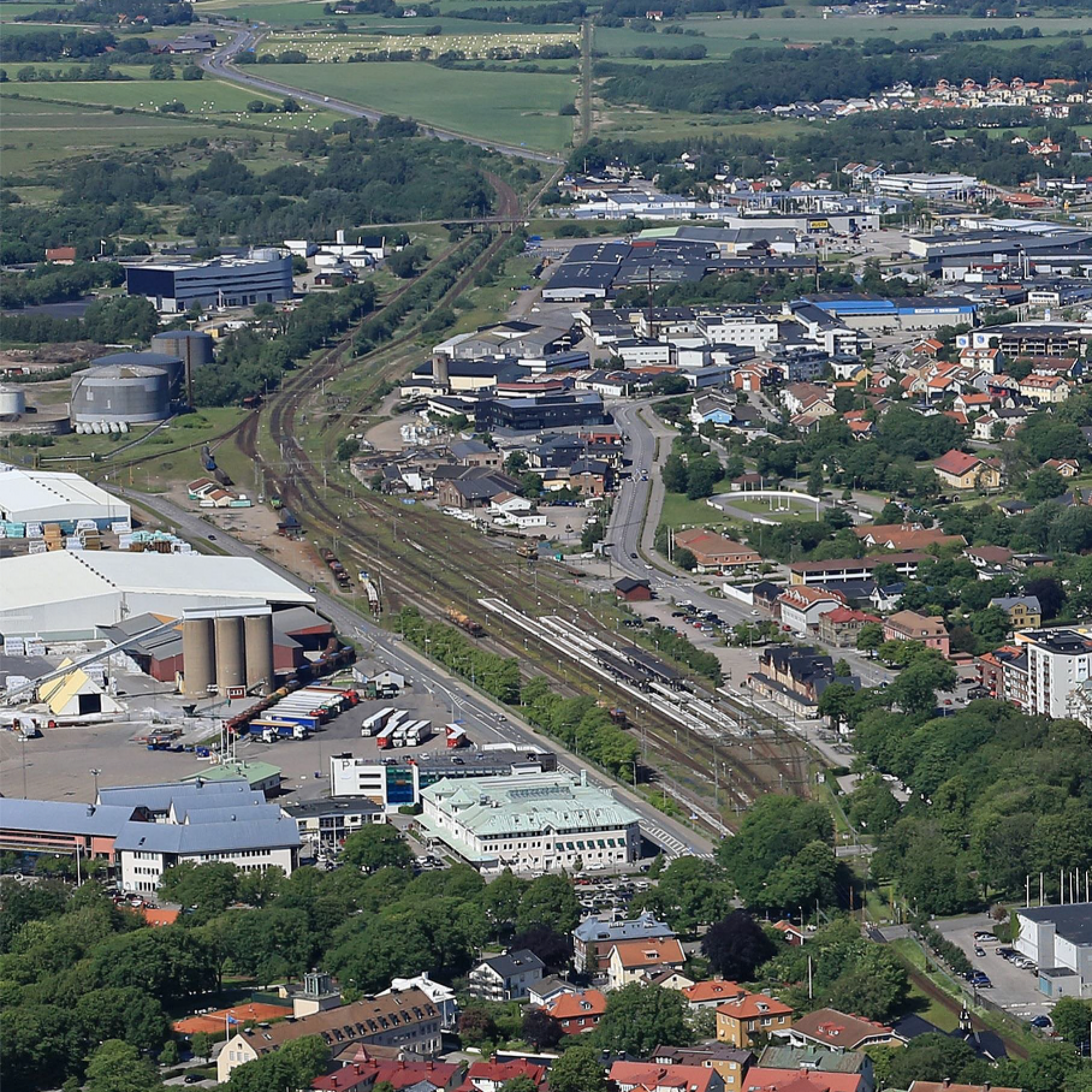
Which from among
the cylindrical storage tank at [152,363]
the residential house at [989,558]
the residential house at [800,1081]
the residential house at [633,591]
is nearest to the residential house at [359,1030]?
the residential house at [800,1081]

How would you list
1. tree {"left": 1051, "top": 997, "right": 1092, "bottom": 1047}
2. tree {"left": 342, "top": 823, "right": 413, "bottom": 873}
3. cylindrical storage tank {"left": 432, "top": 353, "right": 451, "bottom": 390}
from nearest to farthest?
tree {"left": 1051, "top": 997, "right": 1092, "bottom": 1047} < tree {"left": 342, "top": 823, "right": 413, "bottom": 873} < cylindrical storage tank {"left": 432, "top": 353, "right": 451, "bottom": 390}

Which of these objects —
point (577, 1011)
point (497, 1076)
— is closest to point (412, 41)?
point (577, 1011)

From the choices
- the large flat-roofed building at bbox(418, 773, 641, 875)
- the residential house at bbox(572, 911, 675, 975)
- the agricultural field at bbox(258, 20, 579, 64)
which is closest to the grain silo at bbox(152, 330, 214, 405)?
the large flat-roofed building at bbox(418, 773, 641, 875)

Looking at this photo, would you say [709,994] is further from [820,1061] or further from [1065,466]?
[1065,466]

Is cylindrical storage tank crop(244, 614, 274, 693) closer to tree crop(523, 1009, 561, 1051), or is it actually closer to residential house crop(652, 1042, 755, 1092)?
tree crop(523, 1009, 561, 1051)

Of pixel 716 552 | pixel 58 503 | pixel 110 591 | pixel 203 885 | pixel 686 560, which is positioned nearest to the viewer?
pixel 203 885

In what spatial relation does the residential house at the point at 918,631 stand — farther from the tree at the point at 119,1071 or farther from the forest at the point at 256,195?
the forest at the point at 256,195

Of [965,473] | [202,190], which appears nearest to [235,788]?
[965,473]
